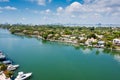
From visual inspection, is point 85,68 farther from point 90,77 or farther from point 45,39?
point 45,39

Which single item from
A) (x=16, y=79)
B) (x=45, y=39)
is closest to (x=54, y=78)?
(x=16, y=79)

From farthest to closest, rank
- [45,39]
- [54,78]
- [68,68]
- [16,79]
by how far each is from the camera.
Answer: [45,39] → [68,68] → [54,78] → [16,79]

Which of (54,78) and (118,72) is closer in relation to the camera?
(54,78)

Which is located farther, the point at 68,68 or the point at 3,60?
the point at 3,60

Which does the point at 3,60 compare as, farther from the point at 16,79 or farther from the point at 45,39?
the point at 45,39

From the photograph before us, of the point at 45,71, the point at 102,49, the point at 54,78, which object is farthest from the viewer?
the point at 102,49

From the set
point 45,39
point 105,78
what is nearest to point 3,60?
point 105,78

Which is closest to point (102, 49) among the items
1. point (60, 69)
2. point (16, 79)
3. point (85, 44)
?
point (85, 44)

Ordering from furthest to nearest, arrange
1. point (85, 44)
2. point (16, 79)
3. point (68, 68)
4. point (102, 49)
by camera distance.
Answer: point (85, 44) < point (102, 49) < point (68, 68) < point (16, 79)

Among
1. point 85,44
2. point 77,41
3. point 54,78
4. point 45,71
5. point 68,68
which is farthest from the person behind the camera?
point 77,41
